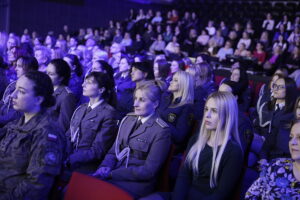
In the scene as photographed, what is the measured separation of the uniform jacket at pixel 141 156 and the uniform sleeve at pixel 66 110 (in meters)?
0.80

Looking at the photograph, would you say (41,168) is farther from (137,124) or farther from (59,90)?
(59,90)

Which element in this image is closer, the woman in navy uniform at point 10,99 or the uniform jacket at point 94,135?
the uniform jacket at point 94,135

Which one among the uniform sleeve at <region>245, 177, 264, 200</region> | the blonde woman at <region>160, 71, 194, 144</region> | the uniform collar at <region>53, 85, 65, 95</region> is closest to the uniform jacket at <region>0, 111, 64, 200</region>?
the uniform sleeve at <region>245, 177, 264, 200</region>

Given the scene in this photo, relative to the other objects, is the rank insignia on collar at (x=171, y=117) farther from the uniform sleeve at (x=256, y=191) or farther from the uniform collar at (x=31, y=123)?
the uniform collar at (x=31, y=123)

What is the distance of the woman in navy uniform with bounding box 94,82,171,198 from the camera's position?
2613 mm

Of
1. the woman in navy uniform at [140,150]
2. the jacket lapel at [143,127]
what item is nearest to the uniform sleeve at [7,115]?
the woman in navy uniform at [140,150]

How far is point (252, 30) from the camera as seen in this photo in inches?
435

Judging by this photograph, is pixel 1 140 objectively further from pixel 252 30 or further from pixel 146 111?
pixel 252 30

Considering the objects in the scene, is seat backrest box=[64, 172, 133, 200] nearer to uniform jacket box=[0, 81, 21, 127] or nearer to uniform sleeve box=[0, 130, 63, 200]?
uniform sleeve box=[0, 130, 63, 200]

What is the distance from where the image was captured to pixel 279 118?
3.65 metres

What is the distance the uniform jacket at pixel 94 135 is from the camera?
118 inches

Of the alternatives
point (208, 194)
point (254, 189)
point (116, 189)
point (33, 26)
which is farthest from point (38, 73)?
point (33, 26)

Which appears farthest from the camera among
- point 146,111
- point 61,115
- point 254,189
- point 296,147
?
point 61,115

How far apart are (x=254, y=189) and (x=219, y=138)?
396 mm
